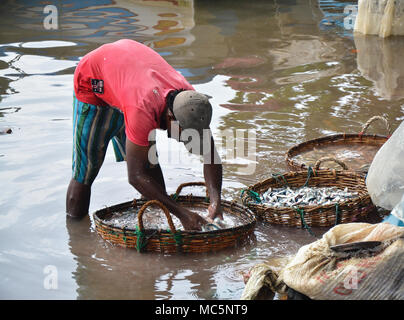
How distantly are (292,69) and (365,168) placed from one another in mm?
4276

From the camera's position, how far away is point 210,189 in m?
4.49

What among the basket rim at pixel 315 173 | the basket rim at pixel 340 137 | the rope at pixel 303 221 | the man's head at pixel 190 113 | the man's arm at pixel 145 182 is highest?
the man's head at pixel 190 113

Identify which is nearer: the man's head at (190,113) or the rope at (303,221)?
the man's head at (190,113)

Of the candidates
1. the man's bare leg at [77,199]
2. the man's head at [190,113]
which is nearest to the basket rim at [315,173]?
the man's head at [190,113]

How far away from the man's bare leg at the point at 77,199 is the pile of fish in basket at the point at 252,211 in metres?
0.27

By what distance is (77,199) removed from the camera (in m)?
4.98

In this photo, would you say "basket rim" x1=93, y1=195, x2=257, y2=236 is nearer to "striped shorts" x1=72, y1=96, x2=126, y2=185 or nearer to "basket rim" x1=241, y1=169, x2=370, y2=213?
"basket rim" x1=241, y1=169, x2=370, y2=213

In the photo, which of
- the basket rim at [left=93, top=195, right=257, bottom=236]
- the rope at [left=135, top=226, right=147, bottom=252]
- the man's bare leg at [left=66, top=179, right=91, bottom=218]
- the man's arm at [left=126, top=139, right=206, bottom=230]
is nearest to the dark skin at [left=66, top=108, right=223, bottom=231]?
the man's arm at [left=126, top=139, right=206, bottom=230]

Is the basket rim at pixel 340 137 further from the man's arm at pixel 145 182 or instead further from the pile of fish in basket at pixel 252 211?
the man's arm at pixel 145 182

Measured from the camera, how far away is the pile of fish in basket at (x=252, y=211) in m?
4.27

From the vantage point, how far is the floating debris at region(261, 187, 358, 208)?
486cm

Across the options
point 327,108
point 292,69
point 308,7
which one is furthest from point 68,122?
point 308,7
